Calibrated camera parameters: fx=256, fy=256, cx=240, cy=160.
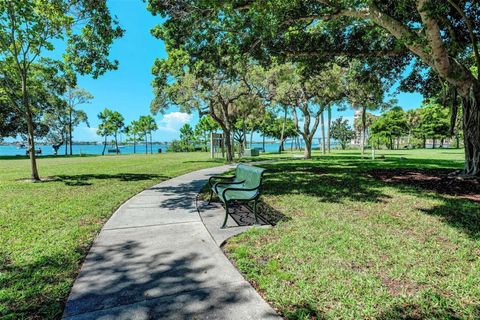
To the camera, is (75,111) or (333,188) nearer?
(333,188)

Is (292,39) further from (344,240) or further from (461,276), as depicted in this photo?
(461,276)

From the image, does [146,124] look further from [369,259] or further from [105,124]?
[369,259]

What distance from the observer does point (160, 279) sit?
9.70 ft

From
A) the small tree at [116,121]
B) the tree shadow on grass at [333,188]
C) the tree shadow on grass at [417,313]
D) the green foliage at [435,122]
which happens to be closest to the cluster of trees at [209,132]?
the small tree at [116,121]

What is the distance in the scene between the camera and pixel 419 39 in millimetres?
6570

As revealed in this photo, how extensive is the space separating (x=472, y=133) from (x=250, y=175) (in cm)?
783

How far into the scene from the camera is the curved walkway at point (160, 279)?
241 centimetres

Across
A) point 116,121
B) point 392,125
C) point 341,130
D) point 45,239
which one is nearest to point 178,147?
point 116,121

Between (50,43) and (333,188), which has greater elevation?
(50,43)

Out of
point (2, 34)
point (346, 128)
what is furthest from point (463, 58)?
point (346, 128)

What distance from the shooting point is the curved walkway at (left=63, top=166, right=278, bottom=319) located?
7.90 feet

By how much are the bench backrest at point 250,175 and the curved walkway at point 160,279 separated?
139 centimetres

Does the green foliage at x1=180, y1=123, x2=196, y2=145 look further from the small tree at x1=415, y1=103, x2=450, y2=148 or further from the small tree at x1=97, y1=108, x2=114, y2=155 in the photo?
the small tree at x1=415, y1=103, x2=450, y2=148

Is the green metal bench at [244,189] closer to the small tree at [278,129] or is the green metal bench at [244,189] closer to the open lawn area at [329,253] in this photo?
the open lawn area at [329,253]
